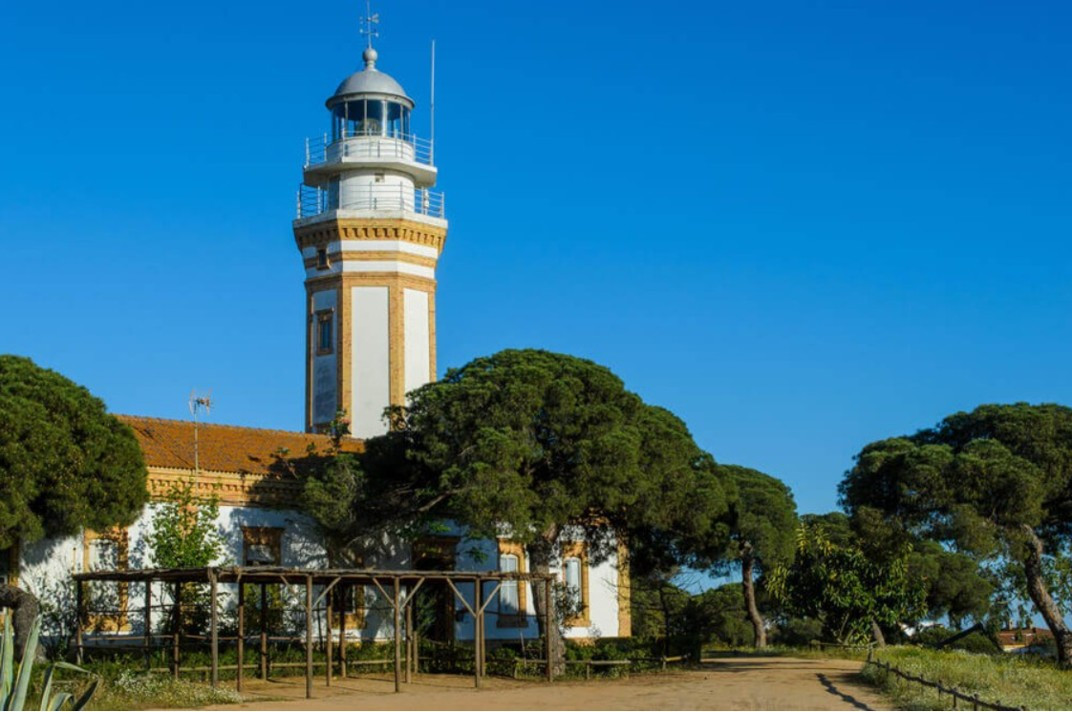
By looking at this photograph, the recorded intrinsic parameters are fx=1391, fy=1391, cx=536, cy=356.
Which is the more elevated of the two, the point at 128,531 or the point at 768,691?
the point at 128,531

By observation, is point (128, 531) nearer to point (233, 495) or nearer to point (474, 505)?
point (233, 495)

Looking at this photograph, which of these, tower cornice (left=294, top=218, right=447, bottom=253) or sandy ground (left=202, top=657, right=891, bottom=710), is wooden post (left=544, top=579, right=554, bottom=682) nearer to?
sandy ground (left=202, top=657, right=891, bottom=710)

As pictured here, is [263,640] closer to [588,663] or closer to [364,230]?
[588,663]

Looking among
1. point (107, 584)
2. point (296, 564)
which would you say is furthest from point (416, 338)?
point (107, 584)

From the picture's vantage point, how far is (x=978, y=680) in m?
→ 24.8

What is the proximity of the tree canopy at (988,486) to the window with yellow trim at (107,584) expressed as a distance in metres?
15.6

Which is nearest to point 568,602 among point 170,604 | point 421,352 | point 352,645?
point 352,645

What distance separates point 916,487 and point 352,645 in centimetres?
1290

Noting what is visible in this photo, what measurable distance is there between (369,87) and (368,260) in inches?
199

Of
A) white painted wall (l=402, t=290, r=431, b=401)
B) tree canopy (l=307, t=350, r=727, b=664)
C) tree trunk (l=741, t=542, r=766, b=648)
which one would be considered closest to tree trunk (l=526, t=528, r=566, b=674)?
tree canopy (l=307, t=350, r=727, b=664)

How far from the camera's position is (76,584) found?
2736cm

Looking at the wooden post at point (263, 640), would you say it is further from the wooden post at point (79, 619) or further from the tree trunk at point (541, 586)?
the tree trunk at point (541, 586)

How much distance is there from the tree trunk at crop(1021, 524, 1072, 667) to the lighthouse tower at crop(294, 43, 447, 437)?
16512 millimetres

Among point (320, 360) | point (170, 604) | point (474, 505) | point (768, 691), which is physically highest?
point (320, 360)
